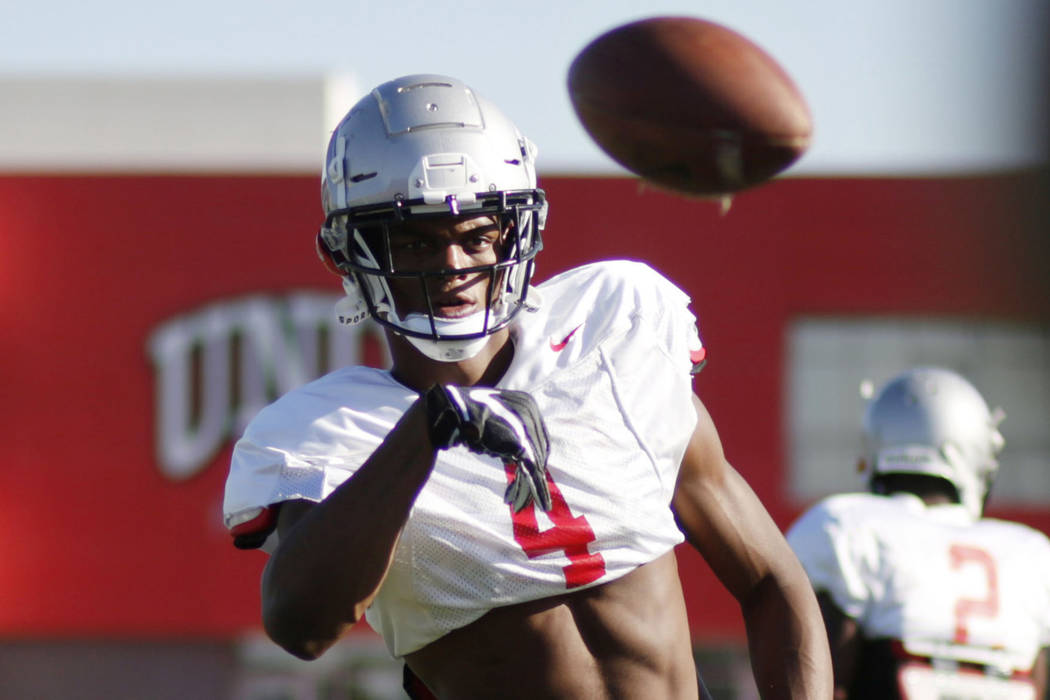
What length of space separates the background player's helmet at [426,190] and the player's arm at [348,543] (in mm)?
350

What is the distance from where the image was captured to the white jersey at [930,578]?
4.05m

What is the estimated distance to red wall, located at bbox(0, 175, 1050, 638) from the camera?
13.1 meters

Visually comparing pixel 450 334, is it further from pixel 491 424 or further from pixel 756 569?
pixel 756 569

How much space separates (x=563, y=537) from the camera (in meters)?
2.53

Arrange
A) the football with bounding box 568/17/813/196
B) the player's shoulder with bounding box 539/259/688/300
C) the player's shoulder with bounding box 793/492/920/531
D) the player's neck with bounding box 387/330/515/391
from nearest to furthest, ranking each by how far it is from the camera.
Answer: the player's neck with bounding box 387/330/515/391
the player's shoulder with bounding box 539/259/688/300
the football with bounding box 568/17/813/196
the player's shoulder with bounding box 793/492/920/531

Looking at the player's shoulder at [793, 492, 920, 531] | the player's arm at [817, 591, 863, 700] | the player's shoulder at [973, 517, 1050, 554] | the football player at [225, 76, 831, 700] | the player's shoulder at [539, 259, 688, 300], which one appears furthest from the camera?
the player's shoulder at [973, 517, 1050, 554]

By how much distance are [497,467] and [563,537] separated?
0.15m

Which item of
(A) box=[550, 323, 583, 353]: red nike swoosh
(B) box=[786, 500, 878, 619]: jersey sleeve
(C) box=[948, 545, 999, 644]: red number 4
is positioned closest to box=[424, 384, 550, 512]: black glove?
(A) box=[550, 323, 583, 353]: red nike swoosh

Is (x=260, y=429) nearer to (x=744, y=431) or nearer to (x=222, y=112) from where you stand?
(x=744, y=431)

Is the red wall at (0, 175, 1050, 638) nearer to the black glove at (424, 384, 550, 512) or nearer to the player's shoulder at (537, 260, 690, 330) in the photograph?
the player's shoulder at (537, 260, 690, 330)

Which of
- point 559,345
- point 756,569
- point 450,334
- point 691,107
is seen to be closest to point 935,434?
point 691,107

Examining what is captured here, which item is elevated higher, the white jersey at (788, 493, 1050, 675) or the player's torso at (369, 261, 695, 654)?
the player's torso at (369, 261, 695, 654)

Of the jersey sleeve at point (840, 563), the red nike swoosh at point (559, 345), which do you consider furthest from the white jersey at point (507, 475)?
the jersey sleeve at point (840, 563)

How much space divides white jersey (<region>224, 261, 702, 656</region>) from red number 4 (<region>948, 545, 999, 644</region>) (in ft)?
5.42
